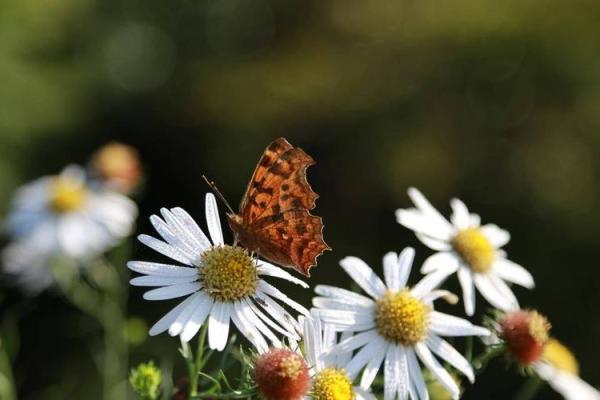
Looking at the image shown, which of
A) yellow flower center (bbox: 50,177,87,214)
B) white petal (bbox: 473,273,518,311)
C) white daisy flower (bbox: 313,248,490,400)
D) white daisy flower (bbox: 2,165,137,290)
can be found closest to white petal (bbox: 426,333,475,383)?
white daisy flower (bbox: 313,248,490,400)

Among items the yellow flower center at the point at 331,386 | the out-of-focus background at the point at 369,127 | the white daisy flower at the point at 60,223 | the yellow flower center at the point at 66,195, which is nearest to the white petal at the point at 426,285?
the yellow flower center at the point at 331,386

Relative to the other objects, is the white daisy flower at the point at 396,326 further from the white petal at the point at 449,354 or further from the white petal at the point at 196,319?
the white petal at the point at 196,319

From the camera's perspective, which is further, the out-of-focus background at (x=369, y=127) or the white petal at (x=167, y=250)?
the out-of-focus background at (x=369, y=127)

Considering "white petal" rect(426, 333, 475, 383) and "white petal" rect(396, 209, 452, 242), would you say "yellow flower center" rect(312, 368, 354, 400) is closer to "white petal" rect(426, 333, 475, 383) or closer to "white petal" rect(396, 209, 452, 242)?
"white petal" rect(426, 333, 475, 383)

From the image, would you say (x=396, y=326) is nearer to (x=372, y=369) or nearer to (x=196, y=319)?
(x=372, y=369)

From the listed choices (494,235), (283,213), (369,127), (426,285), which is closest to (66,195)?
(494,235)
